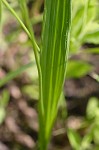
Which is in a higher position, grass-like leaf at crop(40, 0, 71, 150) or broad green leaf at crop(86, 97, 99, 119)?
grass-like leaf at crop(40, 0, 71, 150)

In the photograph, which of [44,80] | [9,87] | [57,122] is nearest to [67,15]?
[44,80]

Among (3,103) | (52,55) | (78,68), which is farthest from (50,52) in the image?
(3,103)

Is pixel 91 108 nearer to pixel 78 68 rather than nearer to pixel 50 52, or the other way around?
pixel 78 68

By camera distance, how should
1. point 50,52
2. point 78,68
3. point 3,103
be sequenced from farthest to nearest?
1. point 3,103
2. point 78,68
3. point 50,52

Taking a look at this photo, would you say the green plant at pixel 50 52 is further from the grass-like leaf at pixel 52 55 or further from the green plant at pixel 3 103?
the green plant at pixel 3 103

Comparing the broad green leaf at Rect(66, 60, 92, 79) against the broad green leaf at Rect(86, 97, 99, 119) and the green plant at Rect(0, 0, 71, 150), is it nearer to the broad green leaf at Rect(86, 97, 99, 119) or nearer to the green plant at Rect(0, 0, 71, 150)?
the broad green leaf at Rect(86, 97, 99, 119)

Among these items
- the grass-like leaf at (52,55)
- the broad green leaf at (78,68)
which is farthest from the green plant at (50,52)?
the broad green leaf at (78,68)

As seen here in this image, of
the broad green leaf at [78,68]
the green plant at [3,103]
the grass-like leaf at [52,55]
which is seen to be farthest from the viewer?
the green plant at [3,103]

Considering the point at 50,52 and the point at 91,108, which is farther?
the point at 91,108

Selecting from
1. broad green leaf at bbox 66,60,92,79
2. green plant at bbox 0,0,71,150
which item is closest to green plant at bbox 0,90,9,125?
broad green leaf at bbox 66,60,92,79
